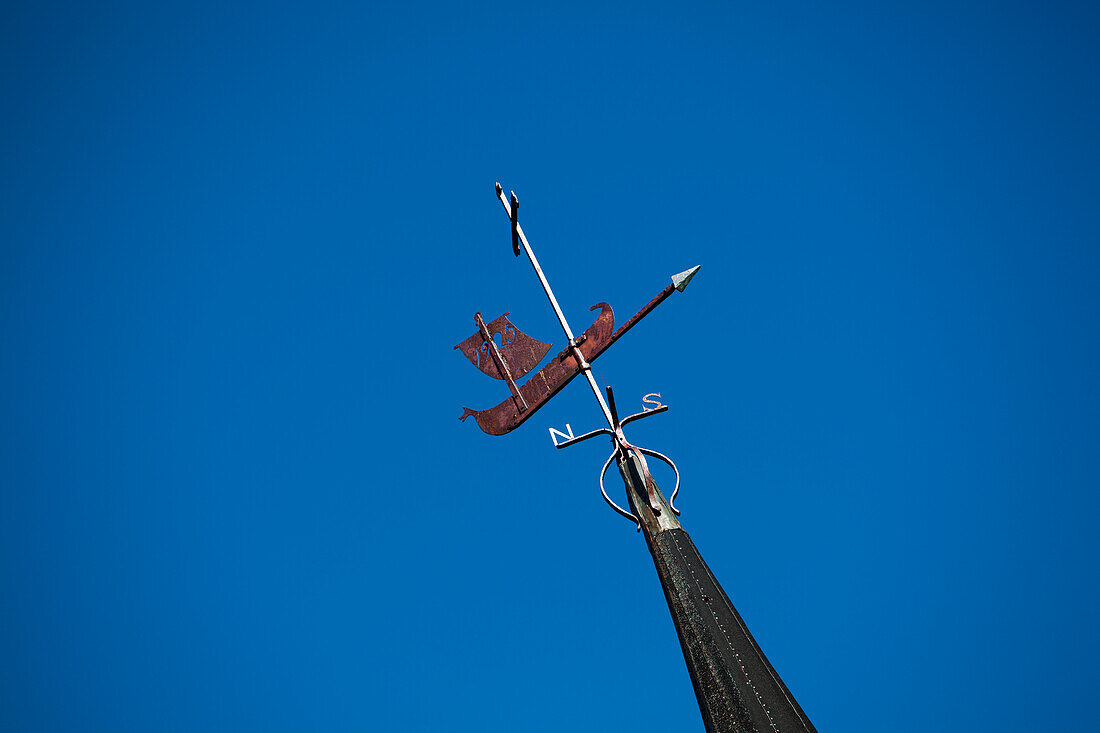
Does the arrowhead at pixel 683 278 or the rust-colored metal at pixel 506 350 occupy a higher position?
the rust-colored metal at pixel 506 350

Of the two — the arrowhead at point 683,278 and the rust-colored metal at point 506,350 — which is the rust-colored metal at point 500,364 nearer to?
the rust-colored metal at point 506,350

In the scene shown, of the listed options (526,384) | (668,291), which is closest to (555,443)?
(526,384)

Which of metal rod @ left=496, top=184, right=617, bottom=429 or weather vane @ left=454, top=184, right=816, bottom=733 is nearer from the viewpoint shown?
weather vane @ left=454, top=184, right=816, bottom=733

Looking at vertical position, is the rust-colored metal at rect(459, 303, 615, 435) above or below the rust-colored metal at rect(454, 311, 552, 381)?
below

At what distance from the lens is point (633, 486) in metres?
4.77

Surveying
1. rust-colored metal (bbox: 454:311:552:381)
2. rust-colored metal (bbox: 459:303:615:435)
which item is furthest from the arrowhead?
rust-colored metal (bbox: 454:311:552:381)

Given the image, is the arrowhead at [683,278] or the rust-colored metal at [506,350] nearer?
the arrowhead at [683,278]

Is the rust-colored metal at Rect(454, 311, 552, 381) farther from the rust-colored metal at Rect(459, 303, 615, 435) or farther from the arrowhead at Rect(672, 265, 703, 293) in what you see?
the arrowhead at Rect(672, 265, 703, 293)

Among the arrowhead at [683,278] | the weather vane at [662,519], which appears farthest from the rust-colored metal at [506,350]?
the arrowhead at [683,278]

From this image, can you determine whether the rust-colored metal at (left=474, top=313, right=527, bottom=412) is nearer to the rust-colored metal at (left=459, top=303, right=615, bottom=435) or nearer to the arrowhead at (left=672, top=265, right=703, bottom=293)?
the rust-colored metal at (left=459, top=303, right=615, bottom=435)

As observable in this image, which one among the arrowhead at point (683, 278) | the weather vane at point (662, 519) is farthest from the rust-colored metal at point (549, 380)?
the arrowhead at point (683, 278)

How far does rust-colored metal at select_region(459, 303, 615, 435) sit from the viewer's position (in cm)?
564

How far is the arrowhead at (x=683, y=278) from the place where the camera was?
5465 mm

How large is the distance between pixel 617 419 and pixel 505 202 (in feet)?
7.96
